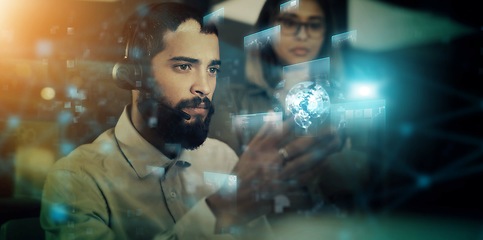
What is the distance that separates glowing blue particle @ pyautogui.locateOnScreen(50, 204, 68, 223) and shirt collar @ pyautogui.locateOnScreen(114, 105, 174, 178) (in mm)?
365

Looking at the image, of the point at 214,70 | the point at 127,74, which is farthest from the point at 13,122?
the point at 214,70

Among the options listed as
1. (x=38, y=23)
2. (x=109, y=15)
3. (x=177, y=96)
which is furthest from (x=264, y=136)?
(x=38, y=23)

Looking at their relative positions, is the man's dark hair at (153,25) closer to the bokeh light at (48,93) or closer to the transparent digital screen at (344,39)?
the bokeh light at (48,93)

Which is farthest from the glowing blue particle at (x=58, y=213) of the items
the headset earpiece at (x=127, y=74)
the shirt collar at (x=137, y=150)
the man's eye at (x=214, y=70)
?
the man's eye at (x=214, y=70)

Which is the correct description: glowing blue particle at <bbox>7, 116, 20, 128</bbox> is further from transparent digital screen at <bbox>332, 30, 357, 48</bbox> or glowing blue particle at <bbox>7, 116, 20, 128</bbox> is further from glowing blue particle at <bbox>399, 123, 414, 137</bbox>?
glowing blue particle at <bbox>399, 123, 414, 137</bbox>

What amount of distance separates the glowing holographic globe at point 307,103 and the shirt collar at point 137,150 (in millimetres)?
641

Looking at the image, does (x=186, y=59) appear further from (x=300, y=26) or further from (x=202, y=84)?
(x=300, y=26)

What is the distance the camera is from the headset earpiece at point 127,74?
2062 mm

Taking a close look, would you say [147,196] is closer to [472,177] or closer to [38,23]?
[38,23]

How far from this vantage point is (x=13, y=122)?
2.16 meters

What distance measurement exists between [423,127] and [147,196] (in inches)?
47.4

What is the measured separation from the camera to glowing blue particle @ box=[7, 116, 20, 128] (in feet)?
7.06

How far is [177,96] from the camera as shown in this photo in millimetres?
2029

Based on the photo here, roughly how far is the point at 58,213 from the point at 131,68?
0.74m
